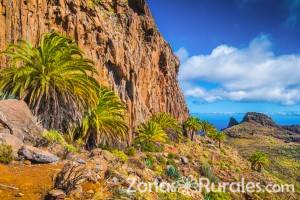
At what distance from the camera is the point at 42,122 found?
23047 millimetres

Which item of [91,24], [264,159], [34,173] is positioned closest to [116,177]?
[34,173]

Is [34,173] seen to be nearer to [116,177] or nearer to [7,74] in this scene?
[116,177]

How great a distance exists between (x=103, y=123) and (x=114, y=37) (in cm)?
2417

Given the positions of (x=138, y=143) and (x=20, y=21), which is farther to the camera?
(x=138, y=143)

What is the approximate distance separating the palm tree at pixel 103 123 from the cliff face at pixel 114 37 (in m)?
8.66

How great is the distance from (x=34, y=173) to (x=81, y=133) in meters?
17.4

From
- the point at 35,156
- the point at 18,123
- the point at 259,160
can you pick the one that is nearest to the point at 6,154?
the point at 35,156

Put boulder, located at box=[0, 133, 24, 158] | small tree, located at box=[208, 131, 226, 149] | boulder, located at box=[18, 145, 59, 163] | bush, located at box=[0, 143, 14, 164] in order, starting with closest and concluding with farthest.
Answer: bush, located at box=[0, 143, 14, 164], boulder, located at box=[18, 145, 59, 163], boulder, located at box=[0, 133, 24, 158], small tree, located at box=[208, 131, 226, 149]

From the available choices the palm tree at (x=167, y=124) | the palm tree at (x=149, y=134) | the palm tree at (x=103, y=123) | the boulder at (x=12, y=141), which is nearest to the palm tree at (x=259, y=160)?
the palm tree at (x=167, y=124)

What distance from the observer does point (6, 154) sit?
486 inches

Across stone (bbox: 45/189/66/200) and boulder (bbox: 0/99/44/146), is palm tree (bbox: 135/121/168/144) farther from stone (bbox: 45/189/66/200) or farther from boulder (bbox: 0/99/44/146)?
stone (bbox: 45/189/66/200)

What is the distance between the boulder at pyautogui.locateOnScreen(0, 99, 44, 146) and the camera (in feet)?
49.8

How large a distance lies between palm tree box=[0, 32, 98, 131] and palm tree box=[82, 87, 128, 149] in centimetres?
266

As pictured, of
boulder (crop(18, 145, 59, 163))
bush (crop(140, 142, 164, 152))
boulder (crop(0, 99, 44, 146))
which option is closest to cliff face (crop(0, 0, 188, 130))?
bush (crop(140, 142, 164, 152))
